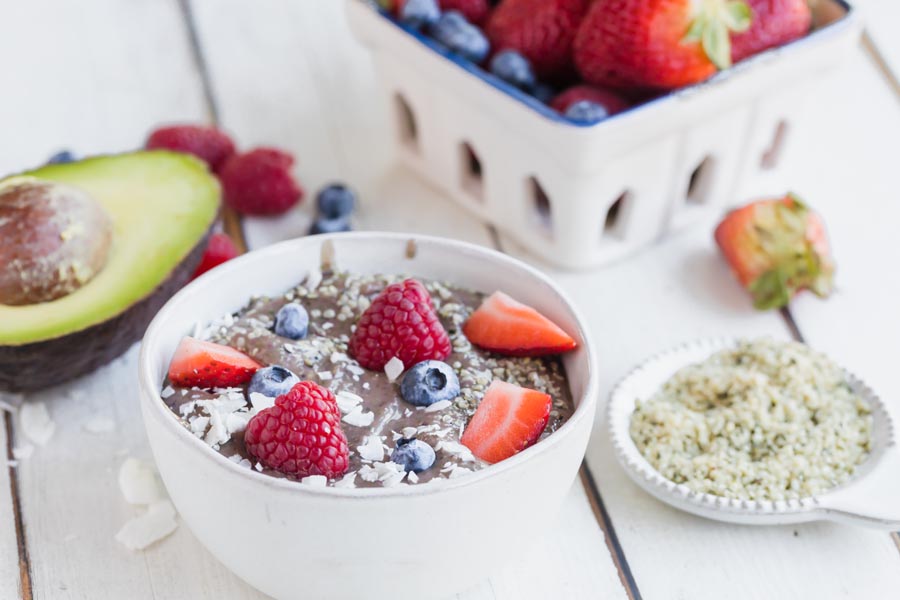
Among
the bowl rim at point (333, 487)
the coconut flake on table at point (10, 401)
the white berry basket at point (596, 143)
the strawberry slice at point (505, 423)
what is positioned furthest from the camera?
the white berry basket at point (596, 143)

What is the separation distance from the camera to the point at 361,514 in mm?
950

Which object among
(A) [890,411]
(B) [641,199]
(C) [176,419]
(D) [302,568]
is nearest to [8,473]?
(C) [176,419]

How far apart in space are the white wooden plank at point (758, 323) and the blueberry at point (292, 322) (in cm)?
39

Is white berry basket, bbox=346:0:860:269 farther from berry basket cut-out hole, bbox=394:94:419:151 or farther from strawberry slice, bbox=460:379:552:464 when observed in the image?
strawberry slice, bbox=460:379:552:464

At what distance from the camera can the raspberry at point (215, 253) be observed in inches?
59.0

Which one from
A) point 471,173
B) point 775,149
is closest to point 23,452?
point 471,173

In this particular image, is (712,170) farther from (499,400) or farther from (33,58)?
(33,58)

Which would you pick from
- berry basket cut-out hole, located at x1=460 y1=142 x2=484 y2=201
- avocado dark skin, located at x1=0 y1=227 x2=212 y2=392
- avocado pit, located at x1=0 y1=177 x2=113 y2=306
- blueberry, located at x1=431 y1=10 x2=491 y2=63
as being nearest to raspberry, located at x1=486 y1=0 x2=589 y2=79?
blueberry, located at x1=431 y1=10 x2=491 y2=63

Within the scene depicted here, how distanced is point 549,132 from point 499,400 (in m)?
0.50

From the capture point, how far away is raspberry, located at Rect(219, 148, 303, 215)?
166 centimetres

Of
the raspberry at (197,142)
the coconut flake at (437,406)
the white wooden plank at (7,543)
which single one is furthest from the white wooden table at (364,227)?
the coconut flake at (437,406)

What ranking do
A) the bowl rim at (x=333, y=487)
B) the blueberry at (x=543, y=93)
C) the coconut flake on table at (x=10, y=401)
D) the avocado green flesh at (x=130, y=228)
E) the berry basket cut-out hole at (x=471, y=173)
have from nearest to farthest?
the bowl rim at (x=333, y=487) → the avocado green flesh at (x=130, y=228) → the coconut flake on table at (x=10, y=401) → the blueberry at (x=543, y=93) → the berry basket cut-out hole at (x=471, y=173)

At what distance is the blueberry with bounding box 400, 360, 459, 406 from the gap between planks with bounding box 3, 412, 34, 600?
461 millimetres

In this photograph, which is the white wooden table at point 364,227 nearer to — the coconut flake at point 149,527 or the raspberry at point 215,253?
the coconut flake at point 149,527
